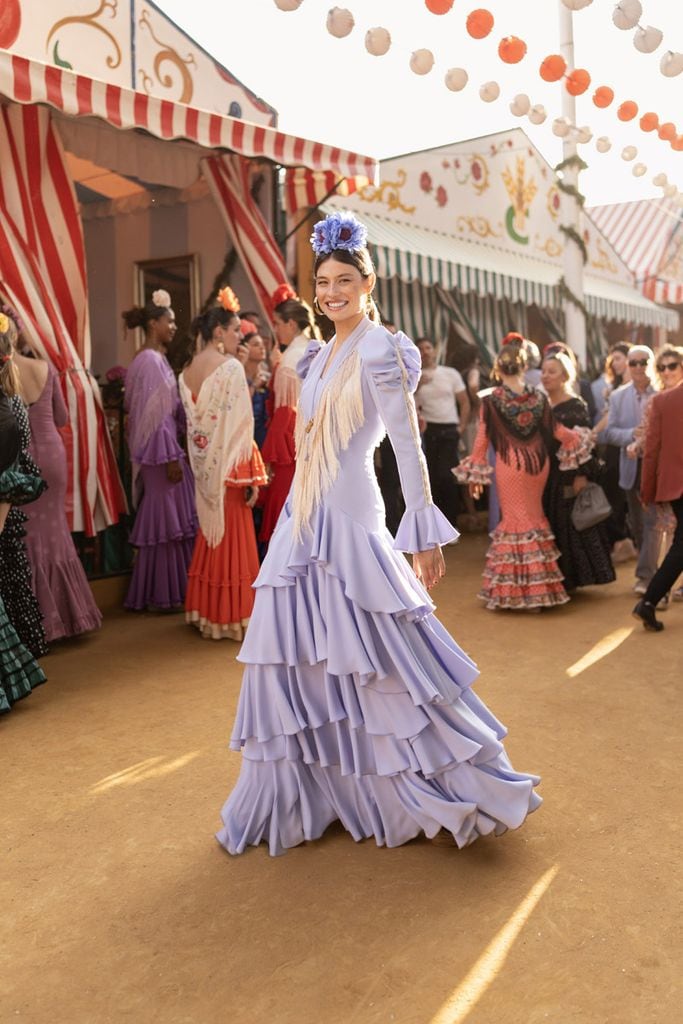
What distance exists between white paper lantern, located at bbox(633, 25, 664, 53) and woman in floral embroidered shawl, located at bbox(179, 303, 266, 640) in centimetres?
287

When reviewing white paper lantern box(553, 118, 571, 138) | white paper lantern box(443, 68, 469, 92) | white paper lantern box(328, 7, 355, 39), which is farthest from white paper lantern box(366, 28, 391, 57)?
white paper lantern box(553, 118, 571, 138)

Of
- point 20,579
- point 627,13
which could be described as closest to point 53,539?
point 20,579

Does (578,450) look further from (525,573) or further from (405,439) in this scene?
(405,439)

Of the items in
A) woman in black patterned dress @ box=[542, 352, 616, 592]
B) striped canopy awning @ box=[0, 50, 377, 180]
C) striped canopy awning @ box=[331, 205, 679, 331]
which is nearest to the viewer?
striped canopy awning @ box=[0, 50, 377, 180]

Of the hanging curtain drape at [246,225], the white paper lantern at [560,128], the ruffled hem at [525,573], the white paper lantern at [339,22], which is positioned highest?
the white paper lantern at [560,128]

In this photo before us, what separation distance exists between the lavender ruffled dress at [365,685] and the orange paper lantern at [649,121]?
5.82 metres

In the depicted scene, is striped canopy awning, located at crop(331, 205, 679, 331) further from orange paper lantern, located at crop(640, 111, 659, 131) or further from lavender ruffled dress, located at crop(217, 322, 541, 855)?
lavender ruffled dress, located at crop(217, 322, 541, 855)

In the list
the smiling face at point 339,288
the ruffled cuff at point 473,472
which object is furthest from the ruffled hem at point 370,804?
the ruffled cuff at point 473,472

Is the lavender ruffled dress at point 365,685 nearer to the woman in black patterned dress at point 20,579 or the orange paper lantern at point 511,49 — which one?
the woman in black patterned dress at point 20,579

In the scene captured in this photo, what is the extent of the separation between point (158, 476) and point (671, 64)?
13.4 ft

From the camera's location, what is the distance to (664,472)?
5.31m

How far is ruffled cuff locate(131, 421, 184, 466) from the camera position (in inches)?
227

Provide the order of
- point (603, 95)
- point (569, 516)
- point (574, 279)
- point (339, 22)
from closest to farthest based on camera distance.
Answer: point (339, 22)
point (569, 516)
point (603, 95)
point (574, 279)

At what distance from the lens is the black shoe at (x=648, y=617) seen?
5402 mm
